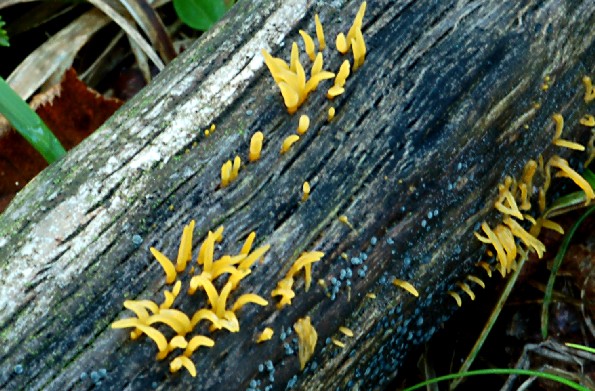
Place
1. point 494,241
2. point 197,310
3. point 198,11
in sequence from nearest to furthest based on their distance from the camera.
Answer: point 197,310 → point 494,241 → point 198,11

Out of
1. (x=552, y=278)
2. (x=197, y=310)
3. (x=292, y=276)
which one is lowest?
(x=552, y=278)

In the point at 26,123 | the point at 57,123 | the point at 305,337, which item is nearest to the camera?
the point at 305,337

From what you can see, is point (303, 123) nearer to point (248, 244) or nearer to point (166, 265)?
point (248, 244)

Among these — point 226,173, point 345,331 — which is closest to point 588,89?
point 345,331

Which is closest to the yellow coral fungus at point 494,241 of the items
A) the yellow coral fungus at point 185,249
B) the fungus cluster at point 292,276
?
the fungus cluster at point 292,276

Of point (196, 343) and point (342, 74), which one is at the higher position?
point (342, 74)

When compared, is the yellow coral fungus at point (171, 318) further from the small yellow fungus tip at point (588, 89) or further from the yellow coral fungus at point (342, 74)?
the small yellow fungus tip at point (588, 89)

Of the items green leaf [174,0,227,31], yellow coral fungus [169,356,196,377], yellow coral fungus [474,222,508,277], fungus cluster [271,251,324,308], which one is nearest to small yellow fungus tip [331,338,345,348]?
fungus cluster [271,251,324,308]

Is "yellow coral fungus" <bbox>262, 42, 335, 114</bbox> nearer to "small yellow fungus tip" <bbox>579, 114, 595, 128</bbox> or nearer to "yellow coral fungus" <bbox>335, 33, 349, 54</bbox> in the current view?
"yellow coral fungus" <bbox>335, 33, 349, 54</bbox>
